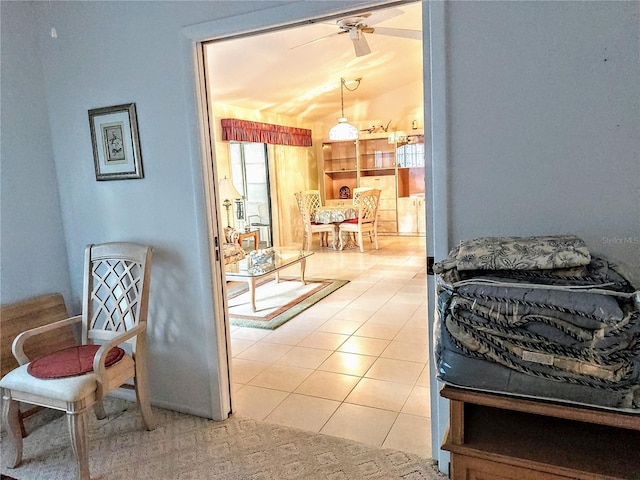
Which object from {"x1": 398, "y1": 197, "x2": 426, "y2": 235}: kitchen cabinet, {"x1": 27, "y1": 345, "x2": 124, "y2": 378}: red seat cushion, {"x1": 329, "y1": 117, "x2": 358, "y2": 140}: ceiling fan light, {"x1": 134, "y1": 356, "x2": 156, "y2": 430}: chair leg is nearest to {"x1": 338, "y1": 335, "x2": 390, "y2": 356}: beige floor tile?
{"x1": 134, "y1": 356, "x2": 156, "y2": 430}: chair leg

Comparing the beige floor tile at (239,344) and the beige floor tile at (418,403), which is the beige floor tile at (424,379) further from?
the beige floor tile at (239,344)

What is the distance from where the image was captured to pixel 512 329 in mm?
1086

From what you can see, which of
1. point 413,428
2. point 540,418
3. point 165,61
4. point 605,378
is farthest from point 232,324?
point 605,378

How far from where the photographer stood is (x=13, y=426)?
205 cm

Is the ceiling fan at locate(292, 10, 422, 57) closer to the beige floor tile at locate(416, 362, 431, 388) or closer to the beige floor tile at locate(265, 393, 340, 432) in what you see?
the beige floor tile at locate(416, 362, 431, 388)

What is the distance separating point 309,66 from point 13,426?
184 inches

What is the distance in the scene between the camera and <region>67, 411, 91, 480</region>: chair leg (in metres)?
1.87

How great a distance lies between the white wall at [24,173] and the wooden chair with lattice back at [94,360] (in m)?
0.35

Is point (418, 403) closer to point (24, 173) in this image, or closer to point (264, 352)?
point (264, 352)

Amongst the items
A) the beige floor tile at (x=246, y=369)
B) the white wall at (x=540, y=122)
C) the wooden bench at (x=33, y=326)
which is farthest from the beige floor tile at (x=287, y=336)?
the white wall at (x=540, y=122)

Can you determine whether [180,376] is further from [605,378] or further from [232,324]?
[605,378]

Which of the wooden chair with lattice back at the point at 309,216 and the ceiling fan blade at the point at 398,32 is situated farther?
the wooden chair with lattice back at the point at 309,216

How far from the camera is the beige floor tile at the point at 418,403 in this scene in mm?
2389

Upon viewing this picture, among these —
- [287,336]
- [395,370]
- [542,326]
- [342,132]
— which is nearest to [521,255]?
[542,326]
